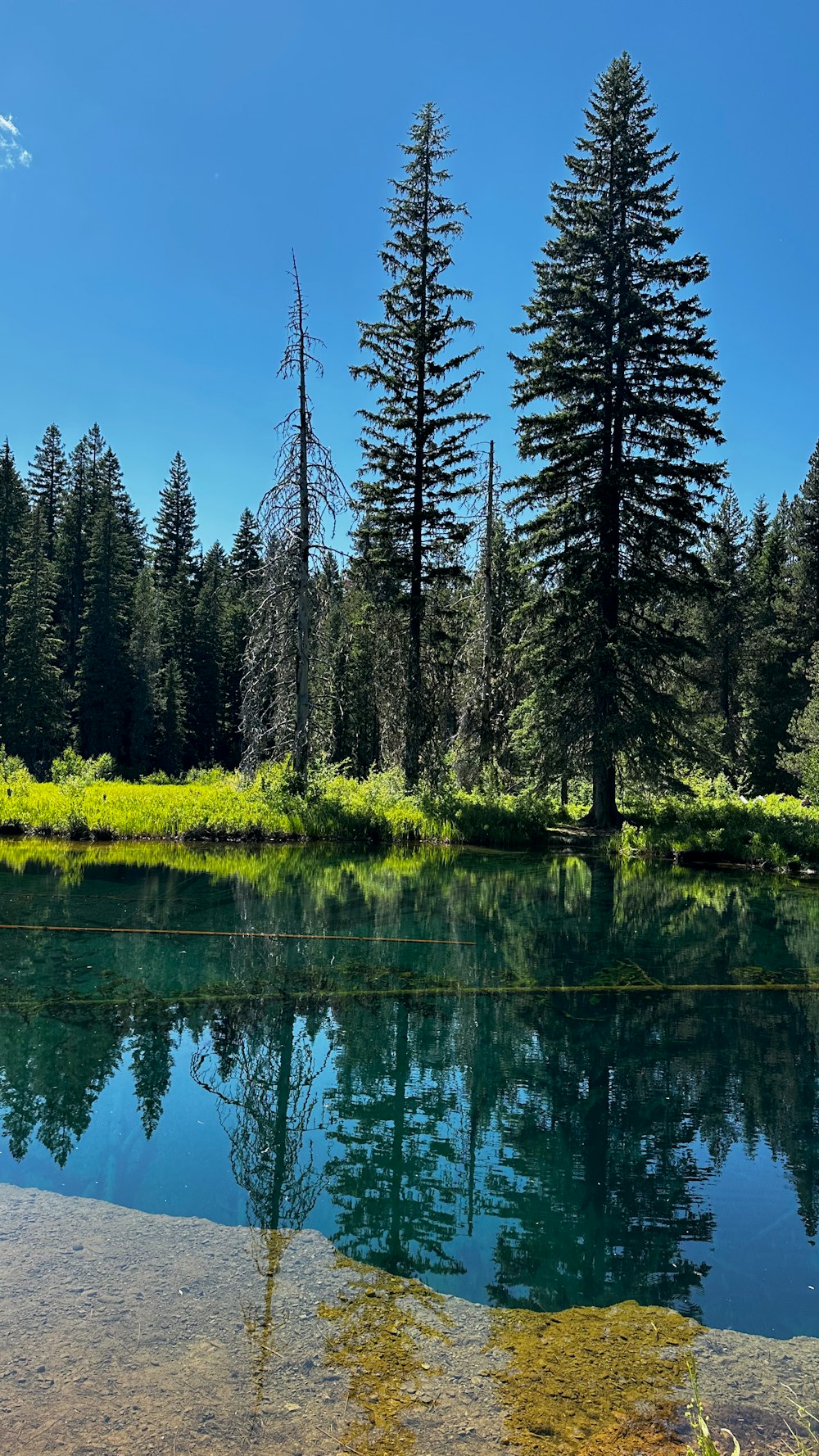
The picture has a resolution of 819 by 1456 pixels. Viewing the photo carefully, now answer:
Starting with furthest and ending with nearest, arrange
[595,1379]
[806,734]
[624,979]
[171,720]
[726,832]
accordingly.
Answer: [171,720], [806,734], [726,832], [624,979], [595,1379]

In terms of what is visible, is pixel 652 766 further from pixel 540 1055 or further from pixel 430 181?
pixel 430 181

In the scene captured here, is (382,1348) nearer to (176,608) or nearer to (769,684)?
(769,684)

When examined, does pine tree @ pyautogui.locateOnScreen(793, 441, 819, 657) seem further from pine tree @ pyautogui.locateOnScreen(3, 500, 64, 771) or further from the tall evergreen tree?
pine tree @ pyautogui.locateOnScreen(3, 500, 64, 771)

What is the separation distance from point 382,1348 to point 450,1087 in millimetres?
2918

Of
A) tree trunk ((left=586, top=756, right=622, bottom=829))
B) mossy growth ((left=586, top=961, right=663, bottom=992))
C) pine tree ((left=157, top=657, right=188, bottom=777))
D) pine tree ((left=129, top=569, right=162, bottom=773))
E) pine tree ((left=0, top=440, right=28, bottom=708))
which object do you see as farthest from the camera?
pine tree ((left=157, top=657, right=188, bottom=777))

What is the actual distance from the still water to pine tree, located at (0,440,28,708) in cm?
4089

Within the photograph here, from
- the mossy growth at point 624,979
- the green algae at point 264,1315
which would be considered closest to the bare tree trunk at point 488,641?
the mossy growth at point 624,979

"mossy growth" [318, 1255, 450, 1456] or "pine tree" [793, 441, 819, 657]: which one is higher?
"pine tree" [793, 441, 819, 657]

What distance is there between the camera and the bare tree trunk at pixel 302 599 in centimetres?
2041

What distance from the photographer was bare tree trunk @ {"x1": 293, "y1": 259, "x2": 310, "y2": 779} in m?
20.4

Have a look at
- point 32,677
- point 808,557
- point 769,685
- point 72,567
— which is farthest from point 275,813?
point 72,567

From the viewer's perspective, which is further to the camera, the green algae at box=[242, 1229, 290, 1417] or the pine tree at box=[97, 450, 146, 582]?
the pine tree at box=[97, 450, 146, 582]

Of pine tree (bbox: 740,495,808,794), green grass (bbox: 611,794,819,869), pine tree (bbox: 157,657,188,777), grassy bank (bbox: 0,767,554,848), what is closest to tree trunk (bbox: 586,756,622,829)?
green grass (bbox: 611,794,819,869)

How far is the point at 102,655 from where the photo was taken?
162 feet
